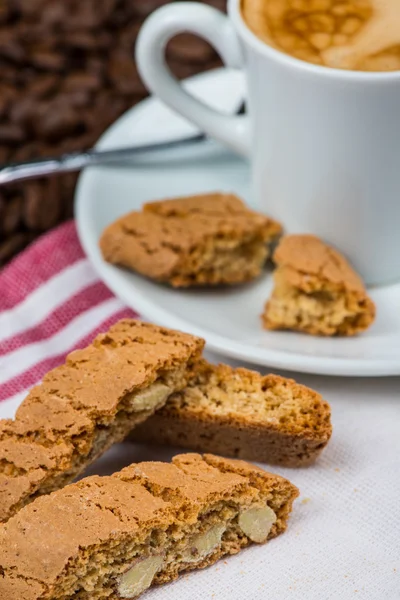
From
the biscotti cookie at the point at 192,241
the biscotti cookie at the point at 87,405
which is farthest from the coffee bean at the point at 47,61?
the biscotti cookie at the point at 87,405

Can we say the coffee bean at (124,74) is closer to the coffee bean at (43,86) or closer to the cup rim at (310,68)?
the coffee bean at (43,86)

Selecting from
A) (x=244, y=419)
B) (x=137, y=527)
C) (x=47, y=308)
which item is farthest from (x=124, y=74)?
(x=137, y=527)

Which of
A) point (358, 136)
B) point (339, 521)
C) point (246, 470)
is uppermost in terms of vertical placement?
point (358, 136)

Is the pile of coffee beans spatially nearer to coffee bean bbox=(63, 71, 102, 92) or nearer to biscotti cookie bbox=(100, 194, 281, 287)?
coffee bean bbox=(63, 71, 102, 92)

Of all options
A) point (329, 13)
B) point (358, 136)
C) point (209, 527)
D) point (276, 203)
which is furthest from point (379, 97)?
point (209, 527)

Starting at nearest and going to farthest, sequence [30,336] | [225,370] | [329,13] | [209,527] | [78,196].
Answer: [209,527]
[225,370]
[329,13]
[30,336]
[78,196]

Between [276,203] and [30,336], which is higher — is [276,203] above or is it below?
above

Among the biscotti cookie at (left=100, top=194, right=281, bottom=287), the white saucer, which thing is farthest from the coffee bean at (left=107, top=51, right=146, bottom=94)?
the biscotti cookie at (left=100, top=194, right=281, bottom=287)

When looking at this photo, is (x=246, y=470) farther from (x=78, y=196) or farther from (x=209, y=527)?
(x=78, y=196)
